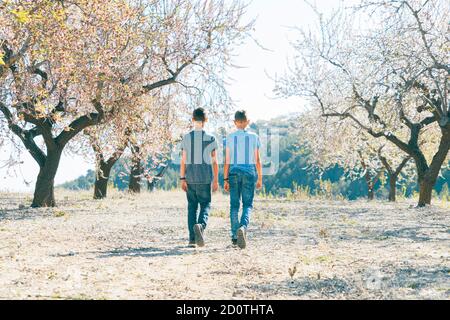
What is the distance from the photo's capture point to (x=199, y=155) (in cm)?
993

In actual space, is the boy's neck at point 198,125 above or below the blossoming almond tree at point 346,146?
below

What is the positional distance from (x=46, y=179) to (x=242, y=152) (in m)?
12.0

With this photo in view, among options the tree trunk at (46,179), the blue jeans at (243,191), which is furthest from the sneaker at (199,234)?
the tree trunk at (46,179)

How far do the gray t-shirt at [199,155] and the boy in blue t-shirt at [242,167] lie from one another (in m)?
0.30

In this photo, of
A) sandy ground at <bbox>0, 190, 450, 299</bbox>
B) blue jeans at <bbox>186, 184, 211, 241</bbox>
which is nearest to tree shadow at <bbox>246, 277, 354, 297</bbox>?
sandy ground at <bbox>0, 190, 450, 299</bbox>

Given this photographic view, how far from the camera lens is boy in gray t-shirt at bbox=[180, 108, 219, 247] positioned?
987 centimetres

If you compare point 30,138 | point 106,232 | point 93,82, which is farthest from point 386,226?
point 30,138

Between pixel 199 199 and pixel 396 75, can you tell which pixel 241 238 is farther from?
pixel 396 75

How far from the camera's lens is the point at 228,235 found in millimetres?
12422

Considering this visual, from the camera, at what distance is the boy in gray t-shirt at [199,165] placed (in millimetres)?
9867

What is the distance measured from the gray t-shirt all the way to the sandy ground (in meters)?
1.28

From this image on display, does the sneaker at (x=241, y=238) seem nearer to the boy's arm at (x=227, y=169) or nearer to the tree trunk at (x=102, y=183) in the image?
the boy's arm at (x=227, y=169)

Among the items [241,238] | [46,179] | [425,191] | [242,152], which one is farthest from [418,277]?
[425,191]

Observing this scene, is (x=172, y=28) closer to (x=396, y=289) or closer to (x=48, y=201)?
(x=48, y=201)
